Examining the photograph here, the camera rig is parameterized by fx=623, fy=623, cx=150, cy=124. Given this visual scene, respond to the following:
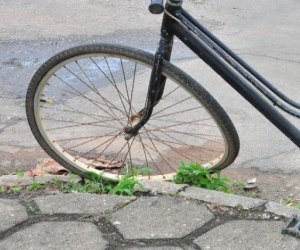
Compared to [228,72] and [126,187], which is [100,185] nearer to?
[126,187]

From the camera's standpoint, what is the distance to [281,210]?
10.3 ft

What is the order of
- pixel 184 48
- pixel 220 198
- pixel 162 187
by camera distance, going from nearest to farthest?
pixel 220 198 → pixel 162 187 → pixel 184 48

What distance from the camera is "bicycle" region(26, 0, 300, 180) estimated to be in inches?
119

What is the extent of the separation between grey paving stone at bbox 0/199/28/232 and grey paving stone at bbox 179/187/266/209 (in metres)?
0.84

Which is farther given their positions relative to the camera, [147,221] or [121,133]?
[121,133]

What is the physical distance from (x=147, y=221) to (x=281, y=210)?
68 cm

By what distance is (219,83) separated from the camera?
5.54 metres

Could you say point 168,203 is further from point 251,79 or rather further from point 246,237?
point 251,79

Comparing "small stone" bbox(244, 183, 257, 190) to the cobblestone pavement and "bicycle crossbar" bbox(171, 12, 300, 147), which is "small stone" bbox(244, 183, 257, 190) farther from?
"bicycle crossbar" bbox(171, 12, 300, 147)

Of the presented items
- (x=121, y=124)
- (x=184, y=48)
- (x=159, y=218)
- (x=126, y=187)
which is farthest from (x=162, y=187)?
(x=184, y=48)

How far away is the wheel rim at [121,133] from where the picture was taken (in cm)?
367

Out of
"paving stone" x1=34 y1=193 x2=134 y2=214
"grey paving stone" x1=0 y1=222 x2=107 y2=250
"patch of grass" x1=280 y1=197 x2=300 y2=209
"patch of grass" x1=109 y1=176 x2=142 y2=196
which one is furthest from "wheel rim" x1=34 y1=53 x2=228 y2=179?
"grey paving stone" x1=0 y1=222 x2=107 y2=250

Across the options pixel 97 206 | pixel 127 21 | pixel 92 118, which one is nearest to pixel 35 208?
pixel 97 206

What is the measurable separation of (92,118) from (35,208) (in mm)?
1650
